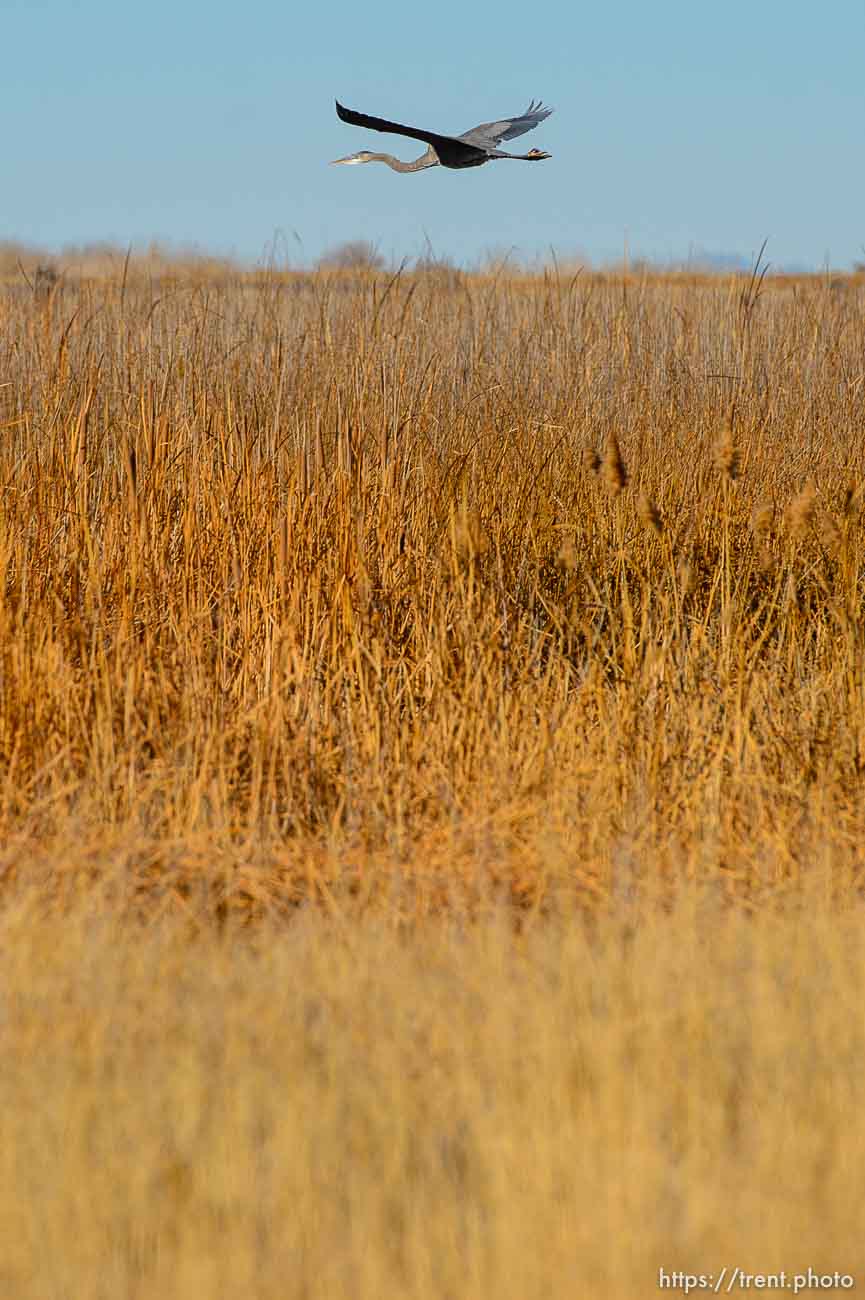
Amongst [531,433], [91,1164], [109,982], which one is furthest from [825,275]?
[91,1164]

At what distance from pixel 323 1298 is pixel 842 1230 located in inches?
20.6

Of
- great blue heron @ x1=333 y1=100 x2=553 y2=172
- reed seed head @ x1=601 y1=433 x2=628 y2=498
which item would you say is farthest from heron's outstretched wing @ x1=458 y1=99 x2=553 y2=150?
reed seed head @ x1=601 y1=433 x2=628 y2=498

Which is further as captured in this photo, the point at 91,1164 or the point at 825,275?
the point at 825,275

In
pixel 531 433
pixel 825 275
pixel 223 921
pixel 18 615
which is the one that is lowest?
pixel 223 921

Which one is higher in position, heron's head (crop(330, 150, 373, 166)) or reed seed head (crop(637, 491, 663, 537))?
heron's head (crop(330, 150, 373, 166))

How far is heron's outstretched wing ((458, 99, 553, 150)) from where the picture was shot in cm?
404

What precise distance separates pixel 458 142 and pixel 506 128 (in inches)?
18.3

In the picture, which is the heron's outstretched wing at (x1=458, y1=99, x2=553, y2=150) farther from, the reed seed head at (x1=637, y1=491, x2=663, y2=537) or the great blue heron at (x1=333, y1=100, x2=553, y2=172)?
the reed seed head at (x1=637, y1=491, x2=663, y2=537)

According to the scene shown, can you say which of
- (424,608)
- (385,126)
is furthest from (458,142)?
(424,608)

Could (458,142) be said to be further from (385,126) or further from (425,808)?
(425,808)

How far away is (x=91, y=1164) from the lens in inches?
60.1

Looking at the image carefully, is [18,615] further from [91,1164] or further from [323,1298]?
[323,1298]

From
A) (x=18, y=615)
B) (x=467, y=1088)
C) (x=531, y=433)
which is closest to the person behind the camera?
(x=467, y=1088)

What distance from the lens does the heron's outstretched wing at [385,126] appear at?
3604mm
